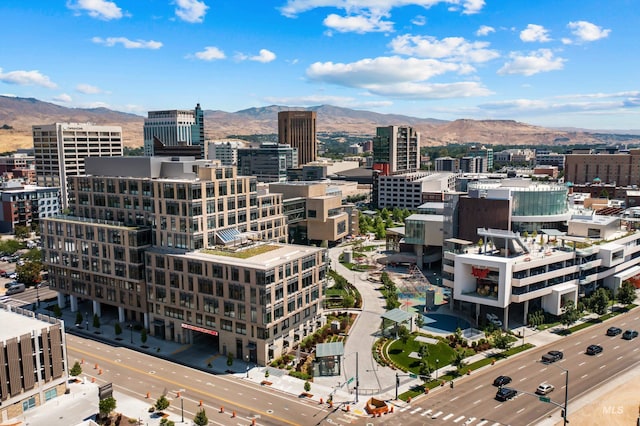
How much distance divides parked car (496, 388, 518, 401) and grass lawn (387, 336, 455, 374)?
1088cm

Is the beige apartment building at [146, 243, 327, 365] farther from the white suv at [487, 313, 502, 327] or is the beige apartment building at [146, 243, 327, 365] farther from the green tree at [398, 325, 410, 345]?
the white suv at [487, 313, 502, 327]

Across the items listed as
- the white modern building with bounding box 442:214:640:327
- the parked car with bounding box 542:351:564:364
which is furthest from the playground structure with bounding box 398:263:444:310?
the parked car with bounding box 542:351:564:364

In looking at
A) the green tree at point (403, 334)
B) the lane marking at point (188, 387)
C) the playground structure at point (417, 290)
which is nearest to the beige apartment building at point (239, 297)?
the lane marking at point (188, 387)

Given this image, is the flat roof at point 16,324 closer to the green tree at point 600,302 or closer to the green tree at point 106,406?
the green tree at point 106,406

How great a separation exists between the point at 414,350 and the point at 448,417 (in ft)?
70.2

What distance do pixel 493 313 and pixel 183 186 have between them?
62912 mm

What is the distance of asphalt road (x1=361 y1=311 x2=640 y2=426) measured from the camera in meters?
63.4

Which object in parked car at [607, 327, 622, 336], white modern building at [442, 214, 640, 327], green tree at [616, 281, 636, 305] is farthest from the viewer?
green tree at [616, 281, 636, 305]

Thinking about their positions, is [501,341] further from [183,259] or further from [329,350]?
[183,259]

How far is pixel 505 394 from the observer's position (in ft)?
222

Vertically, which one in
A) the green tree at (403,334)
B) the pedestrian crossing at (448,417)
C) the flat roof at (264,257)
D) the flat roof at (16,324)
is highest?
the flat roof at (264,257)

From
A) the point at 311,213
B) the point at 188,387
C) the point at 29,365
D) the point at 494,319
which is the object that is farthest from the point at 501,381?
the point at 311,213

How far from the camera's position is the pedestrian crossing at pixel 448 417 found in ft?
203

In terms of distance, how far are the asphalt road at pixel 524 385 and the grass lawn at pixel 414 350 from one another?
604 centimetres
